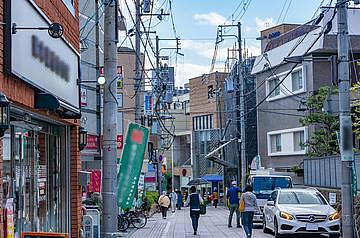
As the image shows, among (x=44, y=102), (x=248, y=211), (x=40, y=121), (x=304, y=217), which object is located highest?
(x=44, y=102)

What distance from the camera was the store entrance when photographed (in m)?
10.6

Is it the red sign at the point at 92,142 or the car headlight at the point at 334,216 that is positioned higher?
the red sign at the point at 92,142

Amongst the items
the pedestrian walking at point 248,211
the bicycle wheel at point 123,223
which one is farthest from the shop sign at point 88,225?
the bicycle wheel at point 123,223

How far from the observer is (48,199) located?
13.4 metres

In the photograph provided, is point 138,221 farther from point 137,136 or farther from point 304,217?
point 137,136

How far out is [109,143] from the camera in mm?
13320

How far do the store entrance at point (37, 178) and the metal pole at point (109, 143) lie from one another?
1.17m

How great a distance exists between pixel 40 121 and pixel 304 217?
9.32 metres

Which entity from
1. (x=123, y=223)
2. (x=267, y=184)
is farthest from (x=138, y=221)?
(x=267, y=184)

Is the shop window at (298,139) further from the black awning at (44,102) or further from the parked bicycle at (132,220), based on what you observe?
the black awning at (44,102)

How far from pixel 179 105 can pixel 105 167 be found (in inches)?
2923

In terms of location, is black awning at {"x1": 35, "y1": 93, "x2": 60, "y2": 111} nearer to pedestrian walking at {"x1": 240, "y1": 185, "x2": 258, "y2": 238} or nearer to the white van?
pedestrian walking at {"x1": 240, "y1": 185, "x2": 258, "y2": 238}

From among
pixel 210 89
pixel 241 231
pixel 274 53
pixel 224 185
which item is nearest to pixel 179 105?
pixel 210 89

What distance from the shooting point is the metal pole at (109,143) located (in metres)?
13.1
